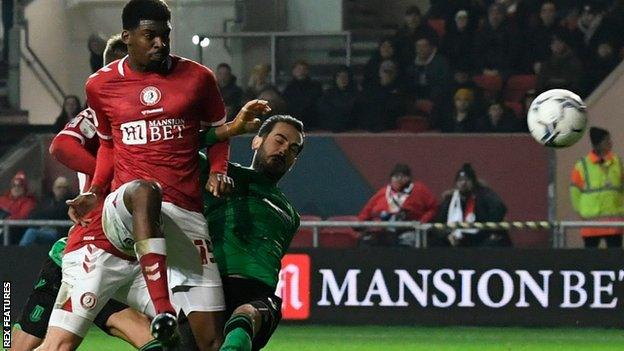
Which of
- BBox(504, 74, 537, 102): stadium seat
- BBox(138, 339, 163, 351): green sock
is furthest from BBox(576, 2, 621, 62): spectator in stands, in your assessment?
BBox(138, 339, 163, 351): green sock

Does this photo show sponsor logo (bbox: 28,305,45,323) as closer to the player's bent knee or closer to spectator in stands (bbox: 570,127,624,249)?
the player's bent knee

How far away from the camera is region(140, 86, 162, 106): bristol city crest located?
22.0 ft

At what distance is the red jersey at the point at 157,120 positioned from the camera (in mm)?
6684

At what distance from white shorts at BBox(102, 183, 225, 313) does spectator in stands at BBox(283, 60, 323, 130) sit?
10.0 m

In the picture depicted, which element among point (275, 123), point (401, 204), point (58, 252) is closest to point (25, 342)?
point (58, 252)

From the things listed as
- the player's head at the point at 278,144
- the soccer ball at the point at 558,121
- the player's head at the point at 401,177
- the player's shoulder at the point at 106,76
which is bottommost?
the player's head at the point at 401,177

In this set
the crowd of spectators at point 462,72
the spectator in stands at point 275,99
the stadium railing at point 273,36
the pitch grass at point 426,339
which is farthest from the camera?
the stadium railing at point 273,36

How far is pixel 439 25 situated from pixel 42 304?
10947 mm

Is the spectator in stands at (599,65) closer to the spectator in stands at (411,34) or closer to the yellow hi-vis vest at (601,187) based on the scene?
the spectator in stands at (411,34)

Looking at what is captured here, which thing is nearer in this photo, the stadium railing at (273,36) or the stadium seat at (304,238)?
the stadium seat at (304,238)

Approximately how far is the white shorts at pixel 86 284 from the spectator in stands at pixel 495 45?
A: 35.4 feet

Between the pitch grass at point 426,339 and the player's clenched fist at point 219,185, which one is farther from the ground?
the player's clenched fist at point 219,185

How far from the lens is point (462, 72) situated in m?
16.9

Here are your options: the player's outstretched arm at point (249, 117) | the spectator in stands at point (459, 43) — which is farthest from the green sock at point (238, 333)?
the spectator in stands at point (459, 43)
